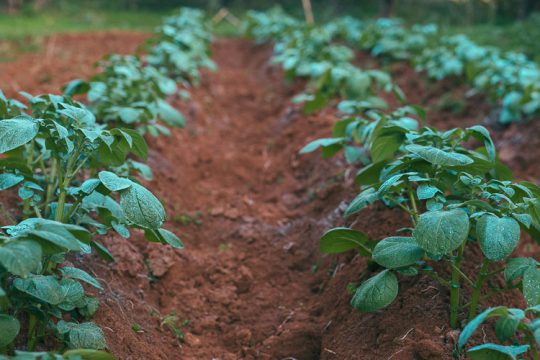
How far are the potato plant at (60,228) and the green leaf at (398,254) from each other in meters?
0.81

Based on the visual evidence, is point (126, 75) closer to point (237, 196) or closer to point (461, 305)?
point (237, 196)

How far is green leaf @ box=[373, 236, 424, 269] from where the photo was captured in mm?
2406

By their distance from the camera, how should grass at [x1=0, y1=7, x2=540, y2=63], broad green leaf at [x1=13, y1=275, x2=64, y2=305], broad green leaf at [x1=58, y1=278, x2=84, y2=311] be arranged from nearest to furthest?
broad green leaf at [x1=13, y1=275, x2=64, y2=305]
broad green leaf at [x1=58, y1=278, x2=84, y2=311]
grass at [x1=0, y1=7, x2=540, y2=63]

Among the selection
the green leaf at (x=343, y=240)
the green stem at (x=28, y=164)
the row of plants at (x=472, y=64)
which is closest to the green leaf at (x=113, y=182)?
the green stem at (x=28, y=164)

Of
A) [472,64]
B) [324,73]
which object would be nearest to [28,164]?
[324,73]

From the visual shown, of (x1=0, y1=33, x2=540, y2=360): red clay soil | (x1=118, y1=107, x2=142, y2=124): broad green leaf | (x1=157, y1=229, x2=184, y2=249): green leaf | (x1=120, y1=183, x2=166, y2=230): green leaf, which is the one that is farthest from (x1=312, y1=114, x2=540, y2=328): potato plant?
(x1=118, y1=107, x2=142, y2=124): broad green leaf

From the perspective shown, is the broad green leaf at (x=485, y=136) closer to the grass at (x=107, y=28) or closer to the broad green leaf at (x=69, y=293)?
the broad green leaf at (x=69, y=293)

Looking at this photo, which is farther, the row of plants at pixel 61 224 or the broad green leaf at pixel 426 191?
the broad green leaf at pixel 426 191

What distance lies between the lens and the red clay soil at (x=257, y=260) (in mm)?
2764

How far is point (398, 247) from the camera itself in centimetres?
246

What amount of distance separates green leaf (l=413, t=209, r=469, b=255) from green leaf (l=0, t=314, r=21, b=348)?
1.35 metres

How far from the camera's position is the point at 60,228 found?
1.96 metres

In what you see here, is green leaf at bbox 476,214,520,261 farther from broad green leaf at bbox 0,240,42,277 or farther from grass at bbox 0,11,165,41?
grass at bbox 0,11,165,41

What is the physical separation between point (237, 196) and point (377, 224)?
180cm
